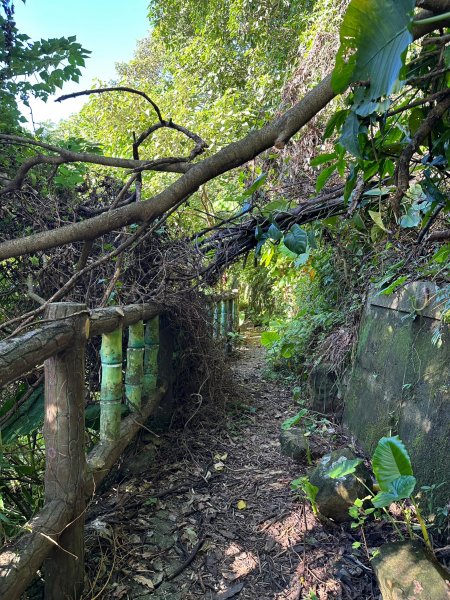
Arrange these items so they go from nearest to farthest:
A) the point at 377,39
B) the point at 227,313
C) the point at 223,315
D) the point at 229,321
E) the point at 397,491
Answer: the point at 377,39 < the point at 397,491 < the point at 223,315 < the point at 227,313 < the point at 229,321

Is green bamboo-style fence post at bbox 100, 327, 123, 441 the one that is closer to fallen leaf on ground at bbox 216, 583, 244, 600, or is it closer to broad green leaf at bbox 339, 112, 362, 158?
fallen leaf on ground at bbox 216, 583, 244, 600

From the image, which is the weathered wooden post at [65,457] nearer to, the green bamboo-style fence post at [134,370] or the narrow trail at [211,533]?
the narrow trail at [211,533]

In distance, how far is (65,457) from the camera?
169 centimetres

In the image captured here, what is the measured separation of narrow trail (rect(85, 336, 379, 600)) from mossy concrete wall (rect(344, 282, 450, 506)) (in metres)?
0.48

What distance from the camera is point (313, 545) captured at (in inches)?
85.1

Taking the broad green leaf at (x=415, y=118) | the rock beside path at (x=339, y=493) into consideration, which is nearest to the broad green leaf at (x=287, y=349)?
the rock beside path at (x=339, y=493)

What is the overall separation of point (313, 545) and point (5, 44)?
350 centimetres

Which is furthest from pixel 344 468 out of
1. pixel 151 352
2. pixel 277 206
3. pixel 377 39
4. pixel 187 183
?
pixel 377 39

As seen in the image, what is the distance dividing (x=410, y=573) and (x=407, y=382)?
1213 mm

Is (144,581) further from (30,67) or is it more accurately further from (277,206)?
(30,67)

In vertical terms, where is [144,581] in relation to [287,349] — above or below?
below

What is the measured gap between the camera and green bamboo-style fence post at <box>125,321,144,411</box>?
9.27ft

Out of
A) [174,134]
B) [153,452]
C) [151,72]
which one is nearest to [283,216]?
[153,452]

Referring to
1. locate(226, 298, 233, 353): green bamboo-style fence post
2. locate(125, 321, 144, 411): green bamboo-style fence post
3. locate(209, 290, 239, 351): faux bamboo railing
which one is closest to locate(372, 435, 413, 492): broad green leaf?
locate(125, 321, 144, 411): green bamboo-style fence post
